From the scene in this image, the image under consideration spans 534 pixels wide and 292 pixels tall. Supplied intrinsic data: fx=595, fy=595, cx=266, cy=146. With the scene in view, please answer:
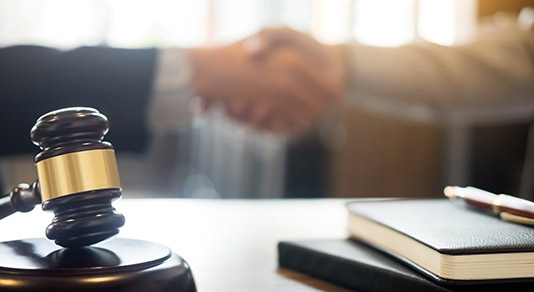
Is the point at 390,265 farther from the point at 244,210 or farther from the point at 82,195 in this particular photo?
the point at 244,210

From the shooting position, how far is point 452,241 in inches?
12.9

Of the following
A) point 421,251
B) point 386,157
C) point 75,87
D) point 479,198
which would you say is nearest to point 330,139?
point 386,157

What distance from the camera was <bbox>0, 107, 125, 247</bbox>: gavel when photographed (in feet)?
1.04

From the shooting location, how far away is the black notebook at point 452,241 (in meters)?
0.31

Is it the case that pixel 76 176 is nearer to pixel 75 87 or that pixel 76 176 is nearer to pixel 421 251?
pixel 421 251

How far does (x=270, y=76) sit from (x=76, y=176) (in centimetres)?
131

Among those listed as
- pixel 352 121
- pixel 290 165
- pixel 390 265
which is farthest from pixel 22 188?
pixel 352 121

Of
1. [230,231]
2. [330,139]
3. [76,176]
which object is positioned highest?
[76,176]

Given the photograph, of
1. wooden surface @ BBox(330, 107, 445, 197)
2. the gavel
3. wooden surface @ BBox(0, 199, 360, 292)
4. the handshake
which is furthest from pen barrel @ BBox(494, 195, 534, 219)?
wooden surface @ BBox(330, 107, 445, 197)

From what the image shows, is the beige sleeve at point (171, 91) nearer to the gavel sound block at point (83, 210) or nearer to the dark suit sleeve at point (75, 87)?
the dark suit sleeve at point (75, 87)

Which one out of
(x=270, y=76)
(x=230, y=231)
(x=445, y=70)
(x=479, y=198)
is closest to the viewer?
(x=479, y=198)

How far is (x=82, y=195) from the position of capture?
32 centimetres

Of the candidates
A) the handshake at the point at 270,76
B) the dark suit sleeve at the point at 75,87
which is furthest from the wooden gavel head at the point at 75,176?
the handshake at the point at 270,76

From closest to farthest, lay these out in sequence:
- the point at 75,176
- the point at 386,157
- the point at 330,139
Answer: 1. the point at 75,176
2. the point at 330,139
3. the point at 386,157
